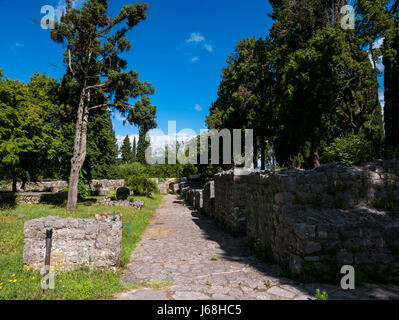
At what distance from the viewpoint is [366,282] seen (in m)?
4.28

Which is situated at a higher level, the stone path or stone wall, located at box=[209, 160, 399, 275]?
stone wall, located at box=[209, 160, 399, 275]

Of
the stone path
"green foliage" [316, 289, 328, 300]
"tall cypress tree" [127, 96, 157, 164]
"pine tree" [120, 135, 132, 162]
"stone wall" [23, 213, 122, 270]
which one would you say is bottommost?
the stone path

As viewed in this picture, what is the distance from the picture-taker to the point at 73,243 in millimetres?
4789

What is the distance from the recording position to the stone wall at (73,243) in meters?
4.71

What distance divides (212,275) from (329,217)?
2.72 metres

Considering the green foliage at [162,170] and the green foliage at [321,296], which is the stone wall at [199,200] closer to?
the green foliage at [321,296]

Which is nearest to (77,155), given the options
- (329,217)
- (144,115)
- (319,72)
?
(144,115)

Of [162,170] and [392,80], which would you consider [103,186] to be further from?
[392,80]

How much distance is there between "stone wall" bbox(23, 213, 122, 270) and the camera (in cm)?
471

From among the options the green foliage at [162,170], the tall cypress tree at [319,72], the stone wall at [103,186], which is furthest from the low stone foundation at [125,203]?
the green foliage at [162,170]

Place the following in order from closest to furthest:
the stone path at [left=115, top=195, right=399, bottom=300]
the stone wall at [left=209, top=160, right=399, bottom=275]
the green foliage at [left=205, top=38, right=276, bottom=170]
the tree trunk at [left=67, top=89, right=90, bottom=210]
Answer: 1. the stone path at [left=115, top=195, right=399, bottom=300]
2. the stone wall at [left=209, top=160, right=399, bottom=275]
3. the tree trunk at [left=67, top=89, right=90, bottom=210]
4. the green foliage at [left=205, top=38, right=276, bottom=170]

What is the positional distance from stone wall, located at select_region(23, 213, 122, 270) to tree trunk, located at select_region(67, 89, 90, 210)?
39.3 ft

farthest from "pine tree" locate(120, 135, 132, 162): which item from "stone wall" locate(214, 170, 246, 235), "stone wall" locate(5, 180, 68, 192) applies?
"stone wall" locate(214, 170, 246, 235)

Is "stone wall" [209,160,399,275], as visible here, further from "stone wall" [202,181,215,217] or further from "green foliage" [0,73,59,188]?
"green foliage" [0,73,59,188]
